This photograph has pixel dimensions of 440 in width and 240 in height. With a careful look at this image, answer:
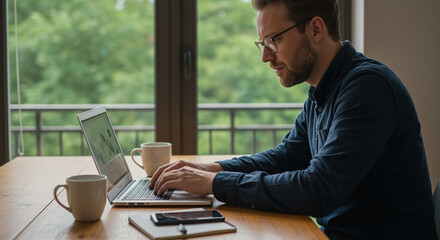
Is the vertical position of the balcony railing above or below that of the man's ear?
below

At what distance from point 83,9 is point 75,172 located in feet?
9.80

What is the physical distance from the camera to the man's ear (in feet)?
4.48

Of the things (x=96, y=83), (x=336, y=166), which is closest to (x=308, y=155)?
(x=336, y=166)

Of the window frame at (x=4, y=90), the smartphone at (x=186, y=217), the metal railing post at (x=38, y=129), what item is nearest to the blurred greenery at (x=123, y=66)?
the metal railing post at (x=38, y=129)

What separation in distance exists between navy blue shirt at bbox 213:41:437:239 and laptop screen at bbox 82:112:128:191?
1.00 ft

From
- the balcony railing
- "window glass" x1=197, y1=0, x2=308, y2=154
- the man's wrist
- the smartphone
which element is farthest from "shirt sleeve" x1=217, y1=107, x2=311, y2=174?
"window glass" x1=197, y1=0, x2=308, y2=154

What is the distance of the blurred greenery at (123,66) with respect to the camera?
387 centimetres

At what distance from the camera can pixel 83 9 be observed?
425 cm

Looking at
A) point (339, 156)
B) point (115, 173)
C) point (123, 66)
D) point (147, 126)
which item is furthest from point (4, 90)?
point (123, 66)

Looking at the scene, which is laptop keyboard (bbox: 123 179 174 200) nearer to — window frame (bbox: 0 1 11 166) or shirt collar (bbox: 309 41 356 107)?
shirt collar (bbox: 309 41 356 107)

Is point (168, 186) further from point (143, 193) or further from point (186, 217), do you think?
point (186, 217)

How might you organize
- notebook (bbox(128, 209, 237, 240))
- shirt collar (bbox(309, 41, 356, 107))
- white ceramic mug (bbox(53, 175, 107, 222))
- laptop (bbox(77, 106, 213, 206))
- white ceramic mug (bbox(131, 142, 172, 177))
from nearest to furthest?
notebook (bbox(128, 209, 237, 240))
white ceramic mug (bbox(53, 175, 107, 222))
laptop (bbox(77, 106, 213, 206))
shirt collar (bbox(309, 41, 356, 107))
white ceramic mug (bbox(131, 142, 172, 177))

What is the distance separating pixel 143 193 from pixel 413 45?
1780 mm

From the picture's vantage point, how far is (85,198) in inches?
40.8
